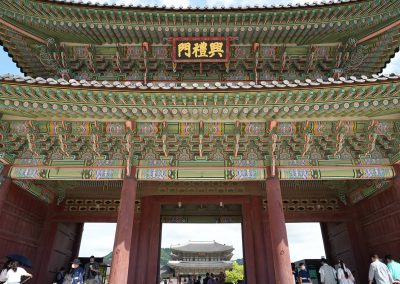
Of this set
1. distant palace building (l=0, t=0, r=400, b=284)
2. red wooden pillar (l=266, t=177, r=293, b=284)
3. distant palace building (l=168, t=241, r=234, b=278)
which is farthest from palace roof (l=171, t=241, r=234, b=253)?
red wooden pillar (l=266, t=177, r=293, b=284)

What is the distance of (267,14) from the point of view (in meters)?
9.94

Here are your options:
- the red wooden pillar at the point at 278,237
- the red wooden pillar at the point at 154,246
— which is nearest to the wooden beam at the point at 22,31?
the red wooden pillar at the point at 154,246

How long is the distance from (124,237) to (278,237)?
398cm

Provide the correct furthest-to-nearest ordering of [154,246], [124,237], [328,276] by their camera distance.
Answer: [154,246] < [328,276] < [124,237]

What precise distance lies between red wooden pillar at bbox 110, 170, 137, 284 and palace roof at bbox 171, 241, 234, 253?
92.9ft

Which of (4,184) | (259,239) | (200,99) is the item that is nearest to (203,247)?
(259,239)

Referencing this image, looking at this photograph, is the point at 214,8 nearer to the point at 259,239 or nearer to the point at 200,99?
the point at 200,99

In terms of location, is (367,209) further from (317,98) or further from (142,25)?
(142,25)

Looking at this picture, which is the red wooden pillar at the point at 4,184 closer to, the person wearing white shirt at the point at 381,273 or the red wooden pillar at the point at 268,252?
the red wooden pillar at the point at 268,252

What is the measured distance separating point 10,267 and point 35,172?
249 centimetres

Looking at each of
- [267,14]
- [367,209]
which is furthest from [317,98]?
[367,209]

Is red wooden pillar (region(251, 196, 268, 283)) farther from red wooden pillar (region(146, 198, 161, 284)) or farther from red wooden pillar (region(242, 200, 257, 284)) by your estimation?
red wooden pillar (region(146, 198, 161, 284))

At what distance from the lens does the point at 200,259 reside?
33594mm

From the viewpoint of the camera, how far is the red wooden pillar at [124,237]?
22.4 ft
